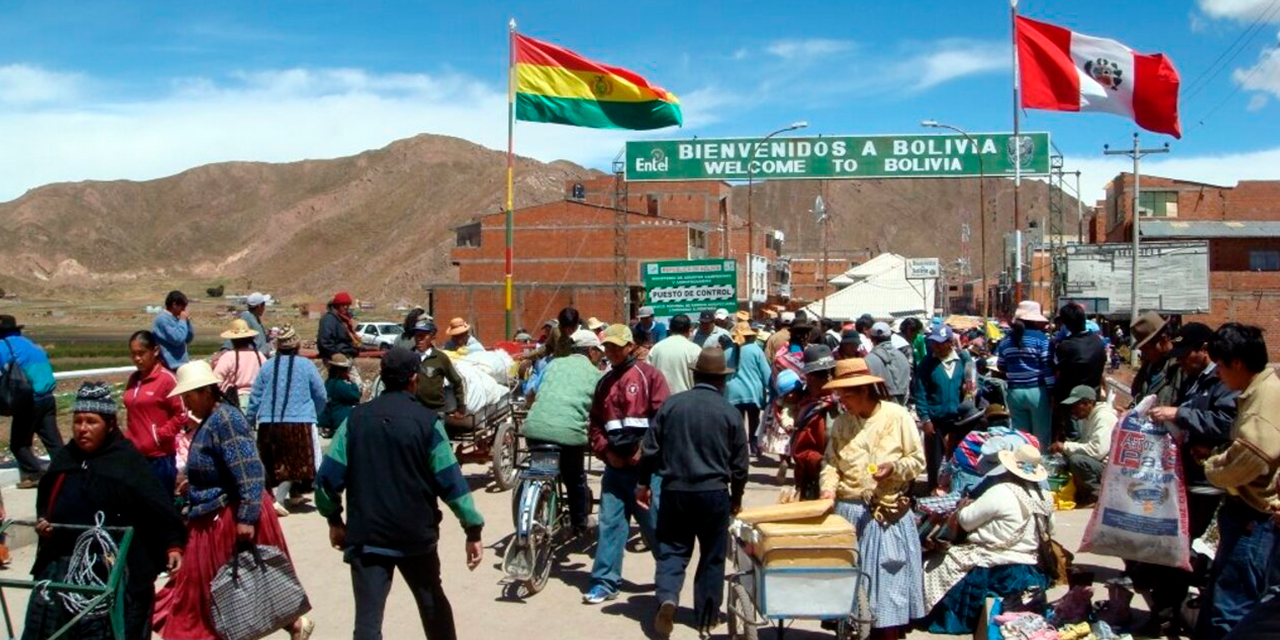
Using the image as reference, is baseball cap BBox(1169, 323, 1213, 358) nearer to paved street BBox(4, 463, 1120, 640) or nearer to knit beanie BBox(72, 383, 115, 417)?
paved street BBox(4, 463, 1120, 640)

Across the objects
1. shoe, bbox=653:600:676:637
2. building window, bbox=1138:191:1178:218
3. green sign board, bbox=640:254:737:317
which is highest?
building window, bbox=1138:191:1178:218

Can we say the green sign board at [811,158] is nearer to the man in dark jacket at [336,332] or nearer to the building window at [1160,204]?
the man in dark jacket at [336,332]

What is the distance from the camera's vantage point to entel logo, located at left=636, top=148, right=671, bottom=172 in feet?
106

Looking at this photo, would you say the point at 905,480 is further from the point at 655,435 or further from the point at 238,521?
the point at 238,521

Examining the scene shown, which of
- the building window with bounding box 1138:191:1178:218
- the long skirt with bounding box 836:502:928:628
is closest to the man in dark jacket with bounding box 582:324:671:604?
the long skirt with bounding box 836:502:928:628

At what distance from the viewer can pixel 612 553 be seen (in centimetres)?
771

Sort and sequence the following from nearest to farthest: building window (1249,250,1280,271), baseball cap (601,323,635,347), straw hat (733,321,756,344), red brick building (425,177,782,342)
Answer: baseball cap (601,323,635,347) < straw hat (733,321,756,344) < red brick building (425,177,782,342) < building window (1249,250,1280,271)

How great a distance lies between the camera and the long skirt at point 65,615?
16.6ft

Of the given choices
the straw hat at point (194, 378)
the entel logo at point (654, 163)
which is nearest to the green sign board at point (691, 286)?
the entel logo at point (654, 163)

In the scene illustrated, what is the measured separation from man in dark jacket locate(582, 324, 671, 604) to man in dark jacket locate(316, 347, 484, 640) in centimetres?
210

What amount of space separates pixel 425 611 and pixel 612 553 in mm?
2230

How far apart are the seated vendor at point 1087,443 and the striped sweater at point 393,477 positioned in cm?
615

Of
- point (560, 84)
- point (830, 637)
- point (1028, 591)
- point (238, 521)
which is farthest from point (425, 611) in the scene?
point (560, 84)

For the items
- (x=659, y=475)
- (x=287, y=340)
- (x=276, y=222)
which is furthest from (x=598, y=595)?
(x=276, y=222)
